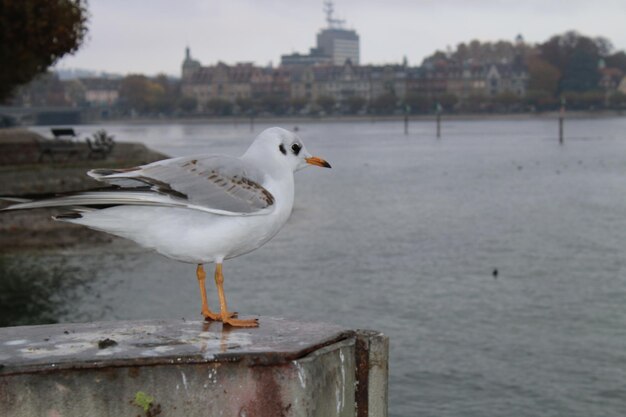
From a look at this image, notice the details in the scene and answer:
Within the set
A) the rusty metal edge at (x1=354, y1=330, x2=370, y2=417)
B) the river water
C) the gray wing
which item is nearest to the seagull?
the gray wing

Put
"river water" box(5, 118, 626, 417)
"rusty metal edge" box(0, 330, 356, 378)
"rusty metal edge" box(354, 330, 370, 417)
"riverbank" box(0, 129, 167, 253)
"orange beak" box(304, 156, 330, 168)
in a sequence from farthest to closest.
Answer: "riverbank" box(0, 129, 167, 253), "river water" box(5, 118, 626, 417), "rusty metal edge" box(354, 330, 370, 417), "orange beak" box(304, 156, 330, 168), "rusty metal edge" box(0, 330, 356, 378)

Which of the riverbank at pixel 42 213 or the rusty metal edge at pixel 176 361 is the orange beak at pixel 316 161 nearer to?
the rusty metal edge at pixel 176 361

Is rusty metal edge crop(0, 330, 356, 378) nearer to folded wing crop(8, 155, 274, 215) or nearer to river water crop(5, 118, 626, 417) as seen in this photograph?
folded wing crop(8, 155, 274, 215)

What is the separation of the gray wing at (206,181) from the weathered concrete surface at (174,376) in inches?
27.1

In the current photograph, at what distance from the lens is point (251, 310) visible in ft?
73.5

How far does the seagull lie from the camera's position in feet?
17.0

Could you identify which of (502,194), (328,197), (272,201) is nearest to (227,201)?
(272,201)

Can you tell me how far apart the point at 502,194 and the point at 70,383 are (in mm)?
58349

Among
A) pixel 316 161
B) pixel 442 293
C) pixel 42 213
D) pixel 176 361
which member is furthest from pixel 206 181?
pixel 42 213

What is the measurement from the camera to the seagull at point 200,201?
5191mm

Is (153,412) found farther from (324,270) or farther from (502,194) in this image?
(502,194)

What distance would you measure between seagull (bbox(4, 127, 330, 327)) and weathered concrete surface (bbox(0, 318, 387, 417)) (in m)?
0.51

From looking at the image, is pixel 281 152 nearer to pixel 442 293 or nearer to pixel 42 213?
pixel 442 293

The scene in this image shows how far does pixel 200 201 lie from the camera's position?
17.3ft
